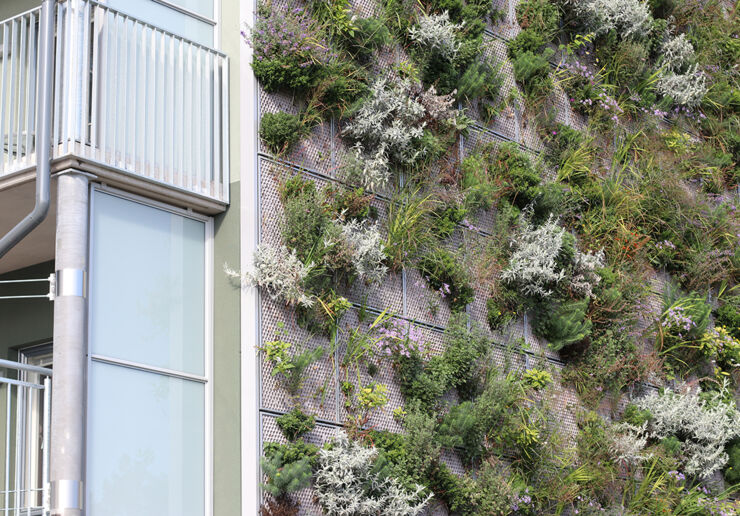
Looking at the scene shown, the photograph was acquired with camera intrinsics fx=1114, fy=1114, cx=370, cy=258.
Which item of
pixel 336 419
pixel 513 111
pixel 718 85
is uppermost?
pixel 718 85

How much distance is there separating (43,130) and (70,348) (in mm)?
1794

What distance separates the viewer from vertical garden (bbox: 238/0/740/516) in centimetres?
1001

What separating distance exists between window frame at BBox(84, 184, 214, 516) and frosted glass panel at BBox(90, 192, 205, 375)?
37 millimetres

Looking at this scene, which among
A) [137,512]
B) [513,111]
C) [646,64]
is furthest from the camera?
[646,64]

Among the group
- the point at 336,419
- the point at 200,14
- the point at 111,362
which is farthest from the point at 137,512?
the point at 200,14

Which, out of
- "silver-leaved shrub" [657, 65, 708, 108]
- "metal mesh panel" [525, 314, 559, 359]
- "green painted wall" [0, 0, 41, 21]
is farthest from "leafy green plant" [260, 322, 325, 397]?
"silver-leaved shrub" [657, 65, 708, 108]

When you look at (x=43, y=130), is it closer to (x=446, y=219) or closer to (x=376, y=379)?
(x=376, y=379)

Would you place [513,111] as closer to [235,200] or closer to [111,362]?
[235,200]

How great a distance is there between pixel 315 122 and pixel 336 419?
287 centimetres

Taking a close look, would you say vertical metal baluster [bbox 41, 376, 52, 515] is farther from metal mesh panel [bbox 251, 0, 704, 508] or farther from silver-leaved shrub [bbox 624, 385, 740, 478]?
silver-leaved shrub [bbox 624, 385, 740, 478]

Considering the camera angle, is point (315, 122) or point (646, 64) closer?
point (315, 122)

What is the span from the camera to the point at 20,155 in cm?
936

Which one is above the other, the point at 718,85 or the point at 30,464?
the point at 718,85

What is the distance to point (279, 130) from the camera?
10.2m
